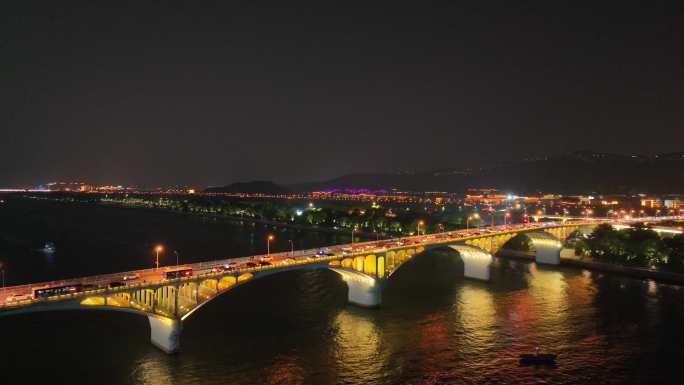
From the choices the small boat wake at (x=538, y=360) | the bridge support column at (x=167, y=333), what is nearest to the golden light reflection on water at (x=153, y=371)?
the bridge support column at (x=167, y=333)

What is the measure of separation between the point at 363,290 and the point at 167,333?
17712 millimetres

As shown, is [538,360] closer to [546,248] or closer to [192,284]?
[192,284]

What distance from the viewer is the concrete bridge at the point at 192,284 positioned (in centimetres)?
2842

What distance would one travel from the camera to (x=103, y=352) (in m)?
32.8

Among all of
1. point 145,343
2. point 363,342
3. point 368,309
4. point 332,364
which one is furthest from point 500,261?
point 145,343

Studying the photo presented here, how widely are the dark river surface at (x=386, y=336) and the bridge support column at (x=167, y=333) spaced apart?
61 cm

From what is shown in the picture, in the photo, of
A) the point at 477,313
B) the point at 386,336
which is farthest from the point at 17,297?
the point at 477,313

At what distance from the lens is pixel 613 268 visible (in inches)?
2493

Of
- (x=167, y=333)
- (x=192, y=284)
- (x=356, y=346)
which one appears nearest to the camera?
(x=167, y=333)

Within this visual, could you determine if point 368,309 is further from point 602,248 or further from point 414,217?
point 414,217

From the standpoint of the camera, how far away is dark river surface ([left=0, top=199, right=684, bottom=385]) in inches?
1195

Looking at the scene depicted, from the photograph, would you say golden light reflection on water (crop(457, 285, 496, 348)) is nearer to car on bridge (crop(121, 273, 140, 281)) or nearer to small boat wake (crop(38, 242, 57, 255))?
car on bridge (crop(121, 273, 140, 281))

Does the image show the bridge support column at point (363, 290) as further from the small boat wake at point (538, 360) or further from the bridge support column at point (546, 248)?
the bridge support column at point (546, 248)

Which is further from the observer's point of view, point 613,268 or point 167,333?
point 613,268
